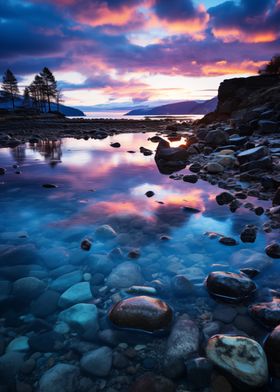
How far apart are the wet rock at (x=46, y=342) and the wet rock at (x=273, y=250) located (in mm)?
3098

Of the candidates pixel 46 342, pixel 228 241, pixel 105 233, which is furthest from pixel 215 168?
pixel 46 342

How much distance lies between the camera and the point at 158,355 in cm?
259

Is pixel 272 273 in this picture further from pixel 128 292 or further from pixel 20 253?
pixel 20 253

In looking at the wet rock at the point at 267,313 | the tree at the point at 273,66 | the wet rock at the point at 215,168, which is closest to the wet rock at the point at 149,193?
the wet rock at the point at 215,168

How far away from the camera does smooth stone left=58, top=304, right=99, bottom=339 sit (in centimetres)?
287

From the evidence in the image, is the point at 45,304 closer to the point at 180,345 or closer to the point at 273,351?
the point at 180,345

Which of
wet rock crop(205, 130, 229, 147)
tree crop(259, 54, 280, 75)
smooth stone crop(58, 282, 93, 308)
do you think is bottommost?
smooth stone crop(58, 282, 93, 308)

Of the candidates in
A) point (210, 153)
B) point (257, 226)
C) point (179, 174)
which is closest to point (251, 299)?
point (257, 226)

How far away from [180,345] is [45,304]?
1.56 meters

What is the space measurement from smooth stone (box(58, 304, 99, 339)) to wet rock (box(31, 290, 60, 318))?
0.54 ft

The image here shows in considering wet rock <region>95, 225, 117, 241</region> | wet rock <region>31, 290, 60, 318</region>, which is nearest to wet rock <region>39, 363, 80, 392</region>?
wet rock <region>31, 290, 60, 318</region>

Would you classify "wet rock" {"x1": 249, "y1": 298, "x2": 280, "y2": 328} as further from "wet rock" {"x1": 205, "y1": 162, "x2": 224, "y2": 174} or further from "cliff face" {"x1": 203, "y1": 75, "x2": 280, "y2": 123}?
"cliff face" {"x1": 203, "y1": 75, "x2": 280, "y2": 123}

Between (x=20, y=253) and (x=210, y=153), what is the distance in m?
11.3

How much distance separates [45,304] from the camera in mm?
3209
